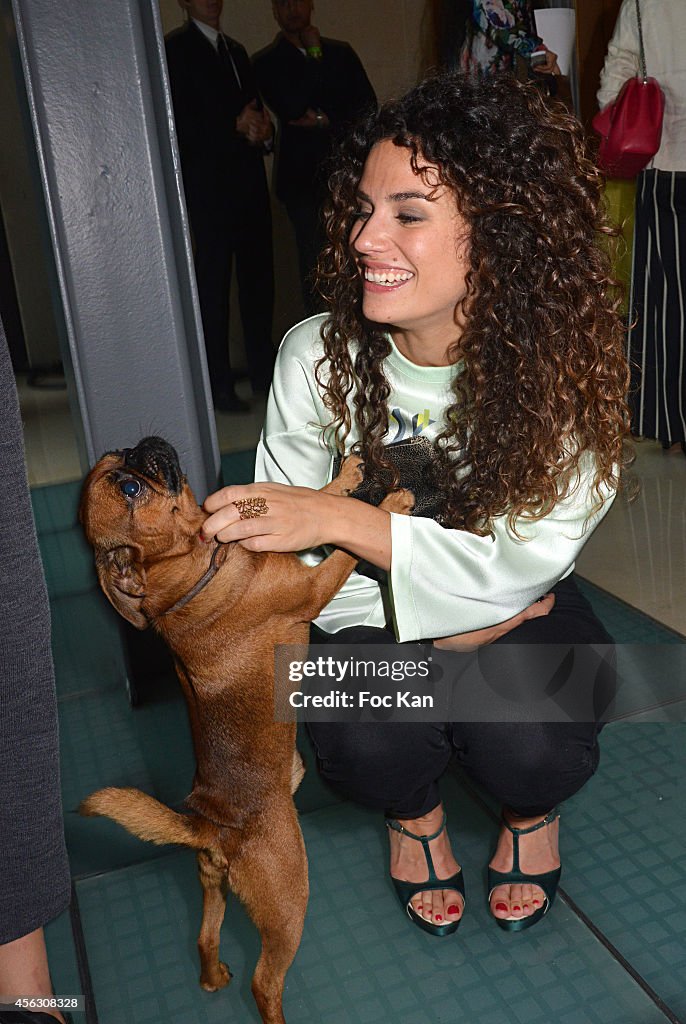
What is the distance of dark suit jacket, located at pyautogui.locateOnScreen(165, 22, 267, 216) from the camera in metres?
1.41

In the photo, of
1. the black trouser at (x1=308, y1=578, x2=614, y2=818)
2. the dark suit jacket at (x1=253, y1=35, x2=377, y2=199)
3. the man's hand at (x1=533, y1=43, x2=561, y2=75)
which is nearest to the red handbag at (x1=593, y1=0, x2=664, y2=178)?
the man's hand at (x1=533, y1=43, x2=561, y2=75)

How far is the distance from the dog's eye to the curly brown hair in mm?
395

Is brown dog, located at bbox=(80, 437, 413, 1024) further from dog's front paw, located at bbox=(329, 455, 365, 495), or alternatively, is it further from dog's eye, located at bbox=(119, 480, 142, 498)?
dog's front paw, located at bbox=(329, 455, 365, 495)

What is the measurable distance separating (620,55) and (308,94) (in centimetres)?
85

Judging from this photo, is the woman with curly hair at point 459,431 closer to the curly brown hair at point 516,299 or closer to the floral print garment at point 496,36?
the curly brown hair at point 516,299

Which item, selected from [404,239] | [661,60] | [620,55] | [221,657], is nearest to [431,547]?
[221,657]

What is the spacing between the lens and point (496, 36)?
1588 mm

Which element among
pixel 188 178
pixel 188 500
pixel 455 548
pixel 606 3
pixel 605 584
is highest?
pixel 606 3

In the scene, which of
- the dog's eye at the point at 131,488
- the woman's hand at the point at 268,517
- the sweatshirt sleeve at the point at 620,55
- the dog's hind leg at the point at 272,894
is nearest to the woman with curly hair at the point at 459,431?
the woman's hand at the point at 268,517

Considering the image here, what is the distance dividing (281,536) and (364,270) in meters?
0.44

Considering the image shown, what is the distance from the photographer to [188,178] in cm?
150

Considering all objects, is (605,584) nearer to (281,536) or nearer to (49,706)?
(281,536)

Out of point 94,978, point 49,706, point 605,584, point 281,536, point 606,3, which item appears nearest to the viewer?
point 49,706

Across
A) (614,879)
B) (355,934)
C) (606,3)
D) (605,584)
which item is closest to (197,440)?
(355,934)
